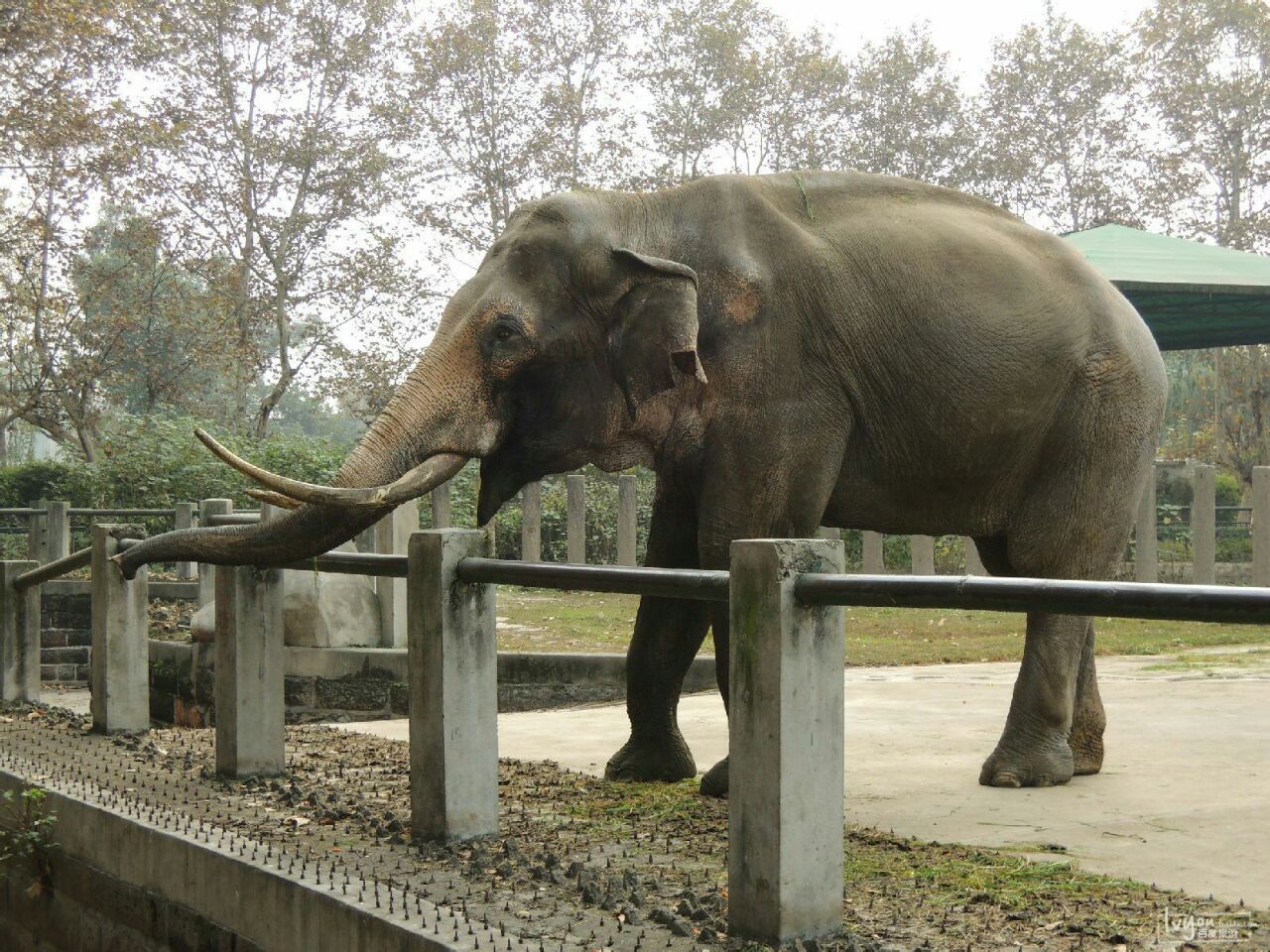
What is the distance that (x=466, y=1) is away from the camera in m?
25.1

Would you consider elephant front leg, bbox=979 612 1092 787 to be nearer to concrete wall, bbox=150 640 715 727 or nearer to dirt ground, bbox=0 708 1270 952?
dirt ground, bbox=0 708 1270 952

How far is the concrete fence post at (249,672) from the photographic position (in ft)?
17.3

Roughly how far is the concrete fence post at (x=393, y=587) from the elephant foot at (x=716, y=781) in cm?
504

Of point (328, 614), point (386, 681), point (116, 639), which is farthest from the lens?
point (328, 614)

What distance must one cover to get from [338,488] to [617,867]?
1651 millimetres

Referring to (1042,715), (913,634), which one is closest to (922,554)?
(913,634)

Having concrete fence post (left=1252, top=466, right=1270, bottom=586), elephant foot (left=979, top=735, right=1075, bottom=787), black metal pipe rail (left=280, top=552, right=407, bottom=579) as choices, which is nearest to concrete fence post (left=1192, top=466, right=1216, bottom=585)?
concrete fence post (left=1252, top=466, right=1270, bottom=586)

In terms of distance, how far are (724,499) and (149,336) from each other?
22.7 meters

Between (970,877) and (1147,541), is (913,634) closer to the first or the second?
(1147,541)

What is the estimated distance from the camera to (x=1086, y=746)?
5270mm

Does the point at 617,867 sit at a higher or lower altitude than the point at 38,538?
lower

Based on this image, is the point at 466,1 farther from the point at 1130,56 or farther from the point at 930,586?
the point at 930,586

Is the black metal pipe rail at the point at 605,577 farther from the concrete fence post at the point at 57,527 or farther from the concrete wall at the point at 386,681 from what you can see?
the concrete fence post at the point at 57,527

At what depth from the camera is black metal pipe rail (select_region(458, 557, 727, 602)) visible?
3252mm
